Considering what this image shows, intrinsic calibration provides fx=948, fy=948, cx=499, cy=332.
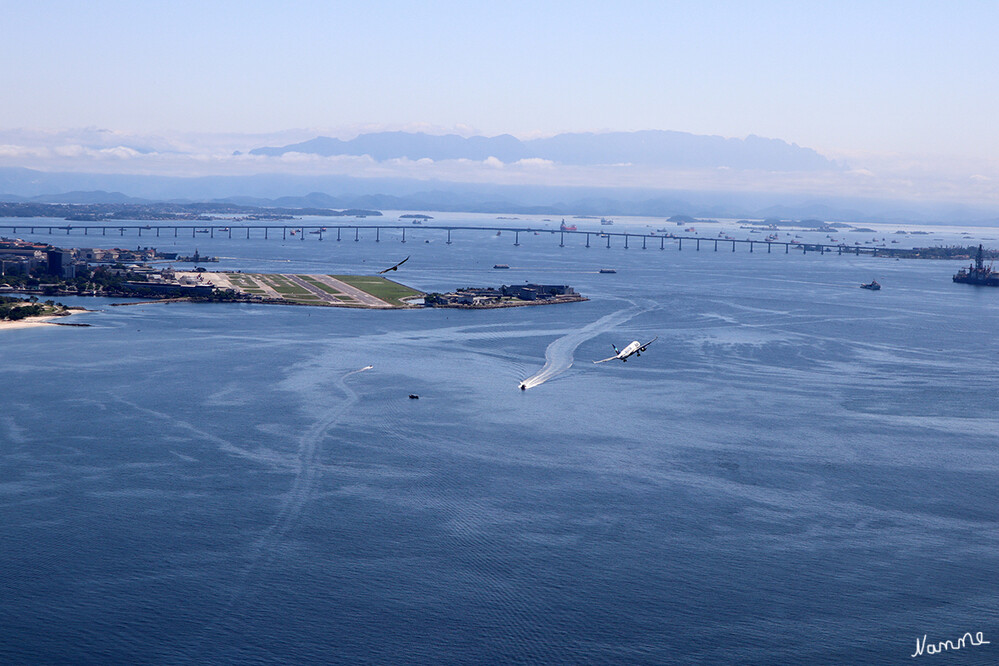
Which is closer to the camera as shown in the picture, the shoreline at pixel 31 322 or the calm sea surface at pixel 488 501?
the calm sea surface at pixel 488 501

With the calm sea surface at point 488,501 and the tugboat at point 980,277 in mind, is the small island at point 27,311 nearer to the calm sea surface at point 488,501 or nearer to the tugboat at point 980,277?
the calm sea surface at point 488,501

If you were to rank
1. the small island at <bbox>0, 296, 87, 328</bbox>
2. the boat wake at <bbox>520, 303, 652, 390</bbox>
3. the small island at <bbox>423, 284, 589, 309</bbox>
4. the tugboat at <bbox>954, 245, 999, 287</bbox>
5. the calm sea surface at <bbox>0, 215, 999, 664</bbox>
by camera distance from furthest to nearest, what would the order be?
the tugboat at <bbox>954, 245, 999, 287</bbox> → the small island at <bbox>423, 284, 589, 309</bbox> → the small island at <bbox>0, 296, 87, 328</bbox> → the boat wake at <bbox>520, 303, 652, 390</bbox> → the calm sea surface at <bbox>0, 215, 999, 664</bbox>

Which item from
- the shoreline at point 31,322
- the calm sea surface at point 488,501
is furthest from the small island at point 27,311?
the calm sea surface at point 488,501

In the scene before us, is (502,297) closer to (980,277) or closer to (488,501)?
(488,501)

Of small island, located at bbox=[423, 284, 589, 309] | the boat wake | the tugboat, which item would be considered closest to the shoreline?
small island, located at bbox=[423, 284, 589, 309]

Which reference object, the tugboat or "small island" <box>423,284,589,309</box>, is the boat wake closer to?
"small island" <box>423,284,589,309</box>

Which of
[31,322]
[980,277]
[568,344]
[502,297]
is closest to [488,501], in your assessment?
[568,344]

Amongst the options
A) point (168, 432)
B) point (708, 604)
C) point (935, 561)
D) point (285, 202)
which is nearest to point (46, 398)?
point (168, 432)
